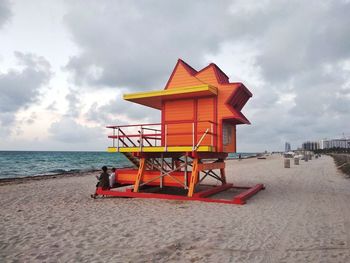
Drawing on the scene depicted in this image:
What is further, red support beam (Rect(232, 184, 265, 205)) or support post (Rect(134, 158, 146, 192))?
support post (Rect(134, 158, 146, 192))

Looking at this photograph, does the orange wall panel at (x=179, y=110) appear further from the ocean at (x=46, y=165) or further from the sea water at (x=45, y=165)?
the sea water at (x=45, y=165)

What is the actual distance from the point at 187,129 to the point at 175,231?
6502 mm

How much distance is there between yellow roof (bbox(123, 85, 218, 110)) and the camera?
12.8m

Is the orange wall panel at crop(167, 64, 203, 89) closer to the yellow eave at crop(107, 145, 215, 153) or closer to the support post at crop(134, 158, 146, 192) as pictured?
the yellow eave at crop(107, 145, 215, 153)

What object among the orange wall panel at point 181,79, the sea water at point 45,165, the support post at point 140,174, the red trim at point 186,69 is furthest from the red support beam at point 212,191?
the sea water at point 45,165

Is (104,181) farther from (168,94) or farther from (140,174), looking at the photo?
(168,94)

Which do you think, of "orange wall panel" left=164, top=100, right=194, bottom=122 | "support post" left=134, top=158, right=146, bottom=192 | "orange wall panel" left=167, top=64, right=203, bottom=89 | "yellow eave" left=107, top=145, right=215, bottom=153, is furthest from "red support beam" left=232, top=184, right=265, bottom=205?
"orange wall panel" left=167, top=64, right=203, bottom=89

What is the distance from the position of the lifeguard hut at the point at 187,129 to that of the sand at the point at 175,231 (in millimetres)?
1507

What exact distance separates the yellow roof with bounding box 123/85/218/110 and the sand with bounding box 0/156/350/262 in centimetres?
483

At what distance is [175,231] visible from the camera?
8.02m

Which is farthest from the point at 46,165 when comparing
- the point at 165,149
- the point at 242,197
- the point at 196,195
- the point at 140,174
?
the point at 242,197

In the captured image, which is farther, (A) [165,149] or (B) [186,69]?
(B) [186,69]

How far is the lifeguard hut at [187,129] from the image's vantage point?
1296 cm

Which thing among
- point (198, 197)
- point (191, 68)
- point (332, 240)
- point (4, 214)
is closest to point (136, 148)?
point (198, 197)
